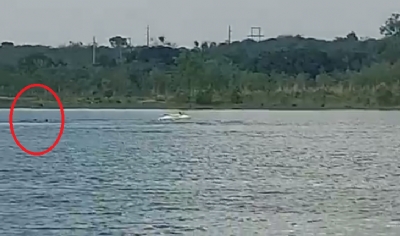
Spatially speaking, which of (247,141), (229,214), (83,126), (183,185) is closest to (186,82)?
(83,126)

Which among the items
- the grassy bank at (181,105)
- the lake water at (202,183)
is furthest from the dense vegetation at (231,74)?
the lake water at (202,183)

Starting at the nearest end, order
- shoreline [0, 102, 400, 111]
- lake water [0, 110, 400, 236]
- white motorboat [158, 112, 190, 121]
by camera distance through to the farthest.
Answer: lake water [0, 110, 400, 236]
white motorboat [158, 112, 190, 121]
shoreline [0, 102, 400, 111]

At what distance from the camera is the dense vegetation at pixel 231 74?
375 feet

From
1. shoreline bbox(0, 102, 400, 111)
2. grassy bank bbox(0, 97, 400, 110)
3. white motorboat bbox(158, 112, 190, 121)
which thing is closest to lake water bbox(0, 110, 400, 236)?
white motorboat bbox(158, 112, 190, 121)

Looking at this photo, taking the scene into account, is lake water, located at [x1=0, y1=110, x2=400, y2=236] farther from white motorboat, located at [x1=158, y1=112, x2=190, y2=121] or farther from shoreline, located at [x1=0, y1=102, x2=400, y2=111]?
shoreline, located at [x1=0, y1=102, x2=400, y2=111]

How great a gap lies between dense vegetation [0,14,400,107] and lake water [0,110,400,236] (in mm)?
36738

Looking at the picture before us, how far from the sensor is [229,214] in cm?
2714

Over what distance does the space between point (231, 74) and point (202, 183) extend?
88560 mm

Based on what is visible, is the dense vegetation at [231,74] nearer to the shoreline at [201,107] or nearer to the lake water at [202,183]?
the shoreline at [201,107]

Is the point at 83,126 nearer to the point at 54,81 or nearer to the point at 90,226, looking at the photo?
the point at 54,81

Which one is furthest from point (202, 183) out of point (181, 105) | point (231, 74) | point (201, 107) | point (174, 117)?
point (231, 74)

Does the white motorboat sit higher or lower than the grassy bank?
lower

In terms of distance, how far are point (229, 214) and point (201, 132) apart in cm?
5114

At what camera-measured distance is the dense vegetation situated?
114312 millimetres
